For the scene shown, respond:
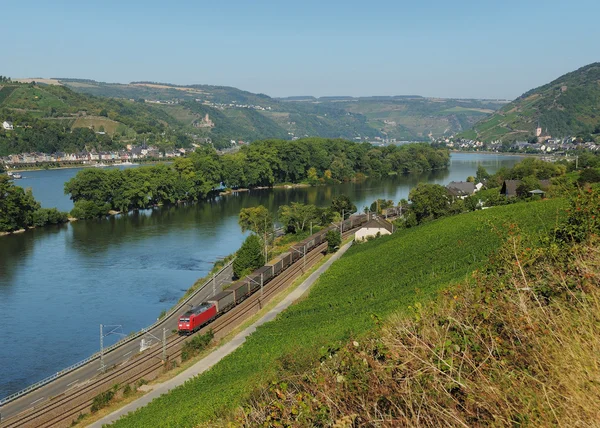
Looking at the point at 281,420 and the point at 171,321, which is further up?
the point at 281,420

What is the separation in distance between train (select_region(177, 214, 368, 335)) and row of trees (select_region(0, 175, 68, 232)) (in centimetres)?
2489

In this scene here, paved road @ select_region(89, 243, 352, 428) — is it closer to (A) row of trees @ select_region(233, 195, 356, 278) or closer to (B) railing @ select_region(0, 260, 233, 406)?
(B) railing @ select_region(0, 260, 233, 406)

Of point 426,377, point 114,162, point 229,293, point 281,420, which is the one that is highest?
point 426,377

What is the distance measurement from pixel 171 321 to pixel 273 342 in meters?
7.53

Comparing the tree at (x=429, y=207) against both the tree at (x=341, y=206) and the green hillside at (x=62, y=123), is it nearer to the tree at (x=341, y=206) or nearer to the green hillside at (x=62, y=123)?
the tree at (x=341, y=206)

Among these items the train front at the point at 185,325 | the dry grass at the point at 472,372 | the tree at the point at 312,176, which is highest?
the dry grass at the point at 472,372

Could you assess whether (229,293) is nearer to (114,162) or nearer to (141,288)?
(141,288)

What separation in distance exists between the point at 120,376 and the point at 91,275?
50.3ft

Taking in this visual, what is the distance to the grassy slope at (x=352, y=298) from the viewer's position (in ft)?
45.2

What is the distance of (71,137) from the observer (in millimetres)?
125688

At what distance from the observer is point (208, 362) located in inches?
778

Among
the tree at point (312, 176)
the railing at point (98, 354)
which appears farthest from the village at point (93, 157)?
the railing at point (98, 354)

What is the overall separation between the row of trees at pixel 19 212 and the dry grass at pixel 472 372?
46.0 m

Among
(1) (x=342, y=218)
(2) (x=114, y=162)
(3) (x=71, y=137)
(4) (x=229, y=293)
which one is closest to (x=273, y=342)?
Result: (4) (x=229, y=293)
